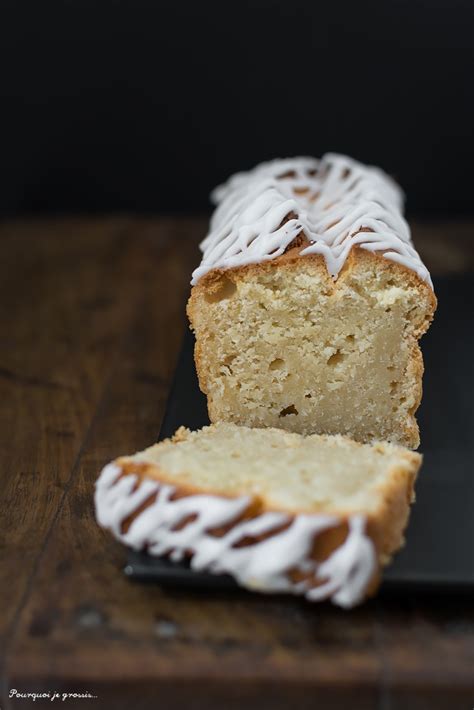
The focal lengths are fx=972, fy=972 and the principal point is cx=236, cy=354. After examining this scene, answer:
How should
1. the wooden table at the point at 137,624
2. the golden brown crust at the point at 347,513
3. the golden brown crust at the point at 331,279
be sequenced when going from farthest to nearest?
the golden brown crust at the point at 331,279 → the golden brown crust at the point at 347,513 → the wooden table at the point at 137,624

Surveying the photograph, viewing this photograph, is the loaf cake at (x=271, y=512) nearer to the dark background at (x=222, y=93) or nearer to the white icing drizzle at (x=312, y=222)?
the white icing drizzle at (x=312, y=222)

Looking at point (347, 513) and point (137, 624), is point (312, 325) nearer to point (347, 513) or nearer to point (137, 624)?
point (347, 513)

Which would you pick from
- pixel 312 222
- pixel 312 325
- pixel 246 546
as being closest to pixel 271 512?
pixel 246 546

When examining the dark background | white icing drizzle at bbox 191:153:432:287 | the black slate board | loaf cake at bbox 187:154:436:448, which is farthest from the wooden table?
the dark background

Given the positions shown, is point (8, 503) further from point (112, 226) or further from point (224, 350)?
point (112, 226)

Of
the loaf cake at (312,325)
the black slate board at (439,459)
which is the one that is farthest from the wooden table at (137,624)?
the loaf cake at (312,325)

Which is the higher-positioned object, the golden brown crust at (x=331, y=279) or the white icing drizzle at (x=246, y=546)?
the golden brown crust at (x=331, y=279)

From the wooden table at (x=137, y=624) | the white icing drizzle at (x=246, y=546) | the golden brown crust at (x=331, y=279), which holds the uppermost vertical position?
the golden brown crust at (x=331, y=279)

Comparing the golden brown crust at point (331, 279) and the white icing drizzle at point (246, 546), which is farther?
the golden brown crust at point (331, 279)
